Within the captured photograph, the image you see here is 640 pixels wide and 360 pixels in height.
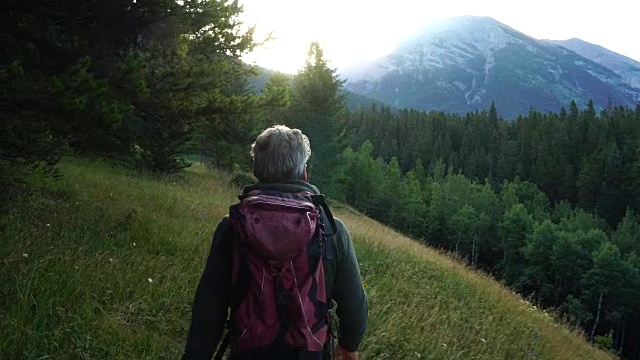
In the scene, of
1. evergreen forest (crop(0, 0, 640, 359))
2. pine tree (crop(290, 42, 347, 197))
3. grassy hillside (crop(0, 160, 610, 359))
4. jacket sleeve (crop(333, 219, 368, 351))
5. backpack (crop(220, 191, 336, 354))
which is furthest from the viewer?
pine tree (crop(290, 42, 347, 197))

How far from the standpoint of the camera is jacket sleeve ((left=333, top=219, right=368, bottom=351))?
8.79 ft

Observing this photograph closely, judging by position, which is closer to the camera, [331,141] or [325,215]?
[325,215]

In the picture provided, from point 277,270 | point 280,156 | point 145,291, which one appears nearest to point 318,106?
point 145,291

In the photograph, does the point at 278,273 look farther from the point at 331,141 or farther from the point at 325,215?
the point at 331,141

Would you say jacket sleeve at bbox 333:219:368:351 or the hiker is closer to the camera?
the hiker

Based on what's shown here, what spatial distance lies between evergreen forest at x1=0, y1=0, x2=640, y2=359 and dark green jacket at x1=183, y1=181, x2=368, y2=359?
3.05 meters

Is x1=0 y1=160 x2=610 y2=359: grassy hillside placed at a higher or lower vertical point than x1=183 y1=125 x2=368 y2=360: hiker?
lower

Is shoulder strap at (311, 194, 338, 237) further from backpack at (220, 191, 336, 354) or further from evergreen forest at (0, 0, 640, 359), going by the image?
evergreen forest at (0, 0, 640, 359)

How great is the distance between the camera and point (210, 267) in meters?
2.58

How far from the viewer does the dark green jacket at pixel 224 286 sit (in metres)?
2.56

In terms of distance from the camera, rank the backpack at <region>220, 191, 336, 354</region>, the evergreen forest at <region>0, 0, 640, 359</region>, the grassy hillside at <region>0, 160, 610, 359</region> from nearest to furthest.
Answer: the backpack at <region>220, 191, 336, 354</region> → the grassy hillside at <region>0, 160, 610, 359</region> → the evergreen forest at <region>0, 0, 640, 359</region>

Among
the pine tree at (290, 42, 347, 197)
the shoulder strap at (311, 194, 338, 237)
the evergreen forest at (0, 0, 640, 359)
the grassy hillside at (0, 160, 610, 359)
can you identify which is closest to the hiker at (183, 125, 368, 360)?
the shoulder strap at (311, 194, 338, 237)

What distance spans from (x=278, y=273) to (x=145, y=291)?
2.75m

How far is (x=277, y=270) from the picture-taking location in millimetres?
2371
